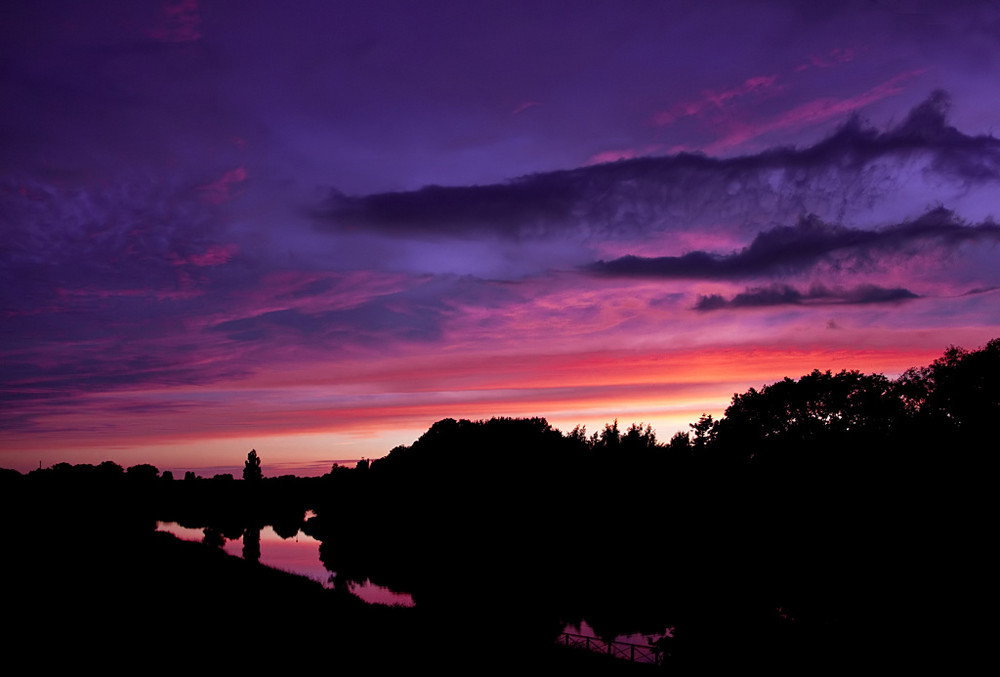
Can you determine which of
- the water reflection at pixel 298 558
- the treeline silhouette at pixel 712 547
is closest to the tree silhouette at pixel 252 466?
the water reflection at pixel 298 558

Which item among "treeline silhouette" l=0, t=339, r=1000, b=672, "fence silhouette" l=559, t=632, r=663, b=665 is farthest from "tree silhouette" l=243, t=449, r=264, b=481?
"fence silhouette" l=559, t=632, r=663, b=665

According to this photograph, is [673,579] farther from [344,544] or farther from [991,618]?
[344,544]

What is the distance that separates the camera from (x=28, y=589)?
26141mm

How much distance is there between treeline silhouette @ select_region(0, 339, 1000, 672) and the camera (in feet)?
96.4

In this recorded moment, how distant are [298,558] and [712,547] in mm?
76561

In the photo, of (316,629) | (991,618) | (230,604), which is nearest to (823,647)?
(991,618)

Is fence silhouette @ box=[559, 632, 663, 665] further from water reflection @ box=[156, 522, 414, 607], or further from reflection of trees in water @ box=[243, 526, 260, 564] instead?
A: reflection of trees in water @ box=[243, 526, 260, 564]

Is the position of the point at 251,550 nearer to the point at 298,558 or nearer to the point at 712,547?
the point at 298,558

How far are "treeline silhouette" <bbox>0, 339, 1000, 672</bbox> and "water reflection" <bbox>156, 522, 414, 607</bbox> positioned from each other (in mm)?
3154

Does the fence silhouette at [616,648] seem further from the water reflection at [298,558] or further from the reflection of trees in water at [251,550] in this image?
the reflection of trees in water at [251,550]

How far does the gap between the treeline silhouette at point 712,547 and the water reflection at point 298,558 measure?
3.15 meters

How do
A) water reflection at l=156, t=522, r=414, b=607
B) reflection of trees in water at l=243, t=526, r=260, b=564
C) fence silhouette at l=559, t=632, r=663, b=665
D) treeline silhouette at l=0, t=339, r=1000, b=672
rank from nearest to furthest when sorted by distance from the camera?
treeline silhouette at l=0, t=339, r=1000, b=672
fence silhouette at l=559, t=632, r=663, b=665
reflection of trees in water at l=243, t=526, r=260, b=564
water reflection at l=156, t=522, r=414, b=607

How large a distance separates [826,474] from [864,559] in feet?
18.5

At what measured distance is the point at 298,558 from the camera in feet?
334
